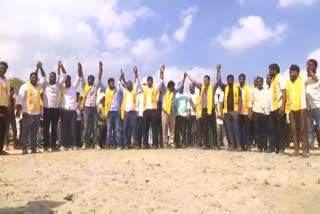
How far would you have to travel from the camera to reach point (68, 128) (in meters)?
12.5

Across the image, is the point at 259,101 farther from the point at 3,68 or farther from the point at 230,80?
the point at 3,68

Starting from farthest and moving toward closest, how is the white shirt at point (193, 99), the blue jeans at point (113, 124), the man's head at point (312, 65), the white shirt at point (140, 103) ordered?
the white shirt at point (193, 99), the white shirt at point (140, 103), the blue jeans at point (113, 124), the man's head at point (312, 65)

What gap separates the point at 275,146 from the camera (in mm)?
10883

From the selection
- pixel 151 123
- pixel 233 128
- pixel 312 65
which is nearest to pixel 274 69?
pixel 312 65

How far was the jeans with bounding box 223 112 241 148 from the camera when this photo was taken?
1165 cm

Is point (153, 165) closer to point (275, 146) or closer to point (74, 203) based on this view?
point (74, 203)

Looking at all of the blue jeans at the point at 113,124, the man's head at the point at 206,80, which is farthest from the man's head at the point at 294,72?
the blue jeans at the point at 113,124

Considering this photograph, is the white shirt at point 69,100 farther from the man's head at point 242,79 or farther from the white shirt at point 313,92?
the white shirt at point 313,92

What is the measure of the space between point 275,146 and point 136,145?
3680 mm

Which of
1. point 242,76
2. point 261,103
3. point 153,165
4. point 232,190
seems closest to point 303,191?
point 232,190

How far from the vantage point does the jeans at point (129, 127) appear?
12492 millimetres

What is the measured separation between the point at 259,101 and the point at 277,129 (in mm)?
1233

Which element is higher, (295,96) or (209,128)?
(295,96)

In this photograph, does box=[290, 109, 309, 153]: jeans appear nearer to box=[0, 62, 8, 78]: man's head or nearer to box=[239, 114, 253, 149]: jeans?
box=[239, 114, 253, 149]: jeans
